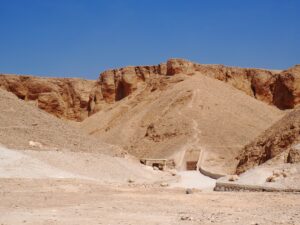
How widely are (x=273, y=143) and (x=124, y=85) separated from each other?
1781 inches

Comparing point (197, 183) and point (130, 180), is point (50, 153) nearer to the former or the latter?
point (130, 180)

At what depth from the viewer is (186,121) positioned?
50.3 meters

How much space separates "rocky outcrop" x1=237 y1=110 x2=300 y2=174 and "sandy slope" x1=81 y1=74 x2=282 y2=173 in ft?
28.9

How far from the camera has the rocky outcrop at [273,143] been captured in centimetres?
2712

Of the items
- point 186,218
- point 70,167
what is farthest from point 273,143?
point 186,218

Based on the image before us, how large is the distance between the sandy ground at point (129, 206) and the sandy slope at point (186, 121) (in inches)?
857

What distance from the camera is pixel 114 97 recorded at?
2931 inches

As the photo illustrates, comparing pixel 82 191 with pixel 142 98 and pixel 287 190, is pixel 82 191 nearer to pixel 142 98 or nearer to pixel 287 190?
pixel 287 190

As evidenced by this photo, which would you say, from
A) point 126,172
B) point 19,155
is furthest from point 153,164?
point 19,155

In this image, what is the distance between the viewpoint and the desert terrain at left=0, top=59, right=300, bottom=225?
14109 millimetres

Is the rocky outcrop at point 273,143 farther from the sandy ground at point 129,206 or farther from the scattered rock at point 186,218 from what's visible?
the scattered rock at point 186,218

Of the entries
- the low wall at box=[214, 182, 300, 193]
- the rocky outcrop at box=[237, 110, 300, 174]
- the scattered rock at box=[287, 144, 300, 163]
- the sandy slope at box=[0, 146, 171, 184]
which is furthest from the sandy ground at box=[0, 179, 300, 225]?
the rocky outcrop at box=[237, 110, 300, 174]

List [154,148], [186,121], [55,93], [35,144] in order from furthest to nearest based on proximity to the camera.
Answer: [55,93] < [186,121] < [154,148] < [35,144]

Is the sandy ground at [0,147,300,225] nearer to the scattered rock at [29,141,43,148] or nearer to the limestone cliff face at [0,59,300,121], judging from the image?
the scattered rock at [29,141,43,148]
